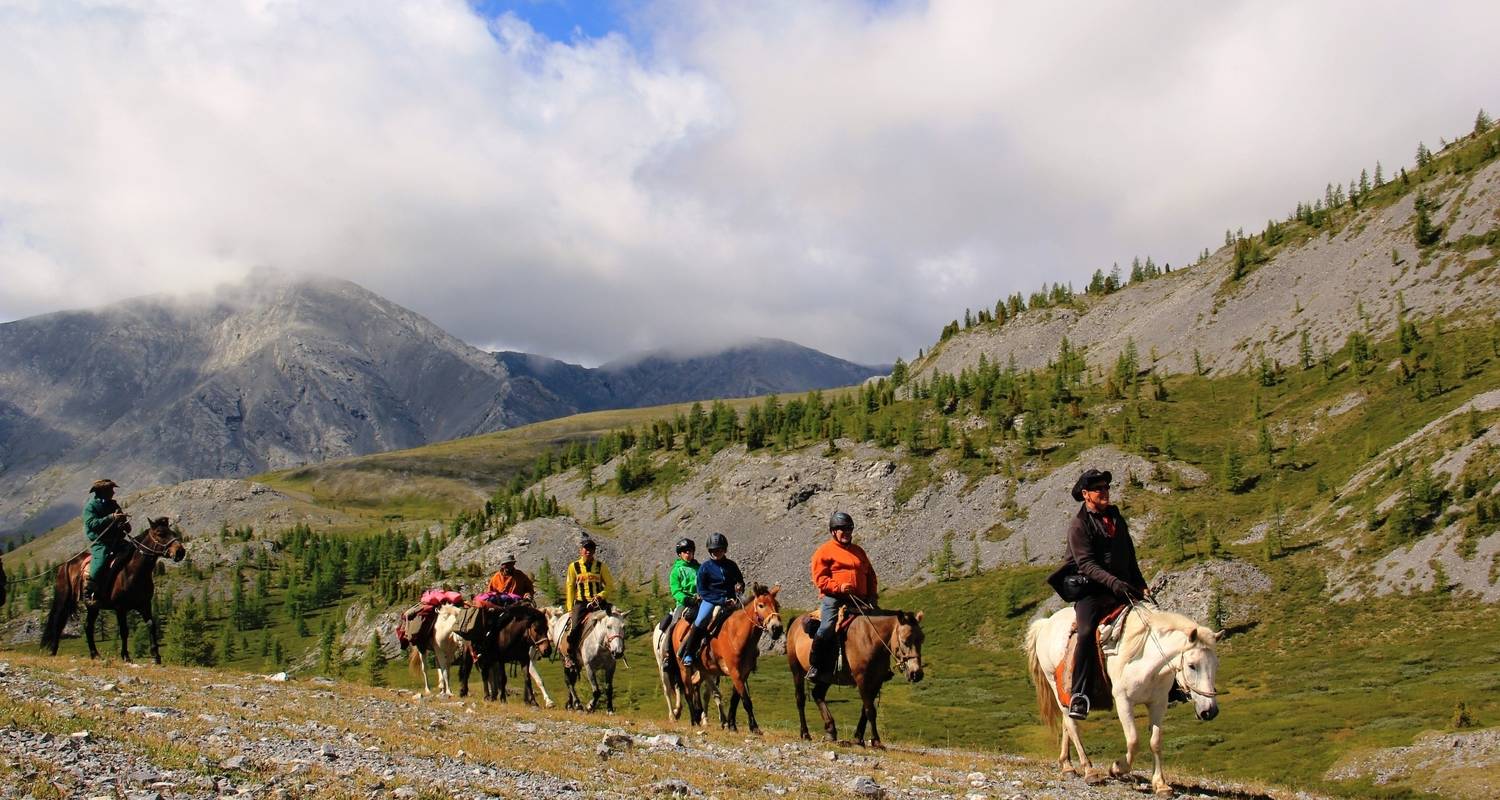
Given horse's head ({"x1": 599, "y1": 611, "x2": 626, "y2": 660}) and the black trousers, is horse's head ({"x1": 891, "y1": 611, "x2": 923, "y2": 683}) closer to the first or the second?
the black trousers

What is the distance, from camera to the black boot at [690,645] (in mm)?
25625

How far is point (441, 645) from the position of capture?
3425cm

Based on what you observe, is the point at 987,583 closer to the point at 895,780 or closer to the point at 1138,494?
the point at 1138,494

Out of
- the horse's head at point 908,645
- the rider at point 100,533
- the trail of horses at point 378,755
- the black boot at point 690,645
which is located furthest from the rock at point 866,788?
the rider at point 100,533

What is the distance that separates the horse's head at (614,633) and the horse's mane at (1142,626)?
51.5 feet

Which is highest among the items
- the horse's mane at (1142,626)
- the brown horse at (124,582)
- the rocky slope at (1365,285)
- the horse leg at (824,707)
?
A: the rocky slope at (1365,285)

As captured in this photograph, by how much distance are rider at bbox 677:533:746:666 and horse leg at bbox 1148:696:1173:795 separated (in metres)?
11.4

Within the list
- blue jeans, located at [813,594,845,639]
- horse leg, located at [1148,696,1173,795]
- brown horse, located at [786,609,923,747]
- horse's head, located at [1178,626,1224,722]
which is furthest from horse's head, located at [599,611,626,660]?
horse's head, located at [1178,626,1224,722]

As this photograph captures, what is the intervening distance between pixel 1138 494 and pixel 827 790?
130611 millimetres

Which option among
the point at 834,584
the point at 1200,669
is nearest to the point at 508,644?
the point at 834,584

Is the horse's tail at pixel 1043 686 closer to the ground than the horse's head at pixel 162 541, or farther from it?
closer to the ground

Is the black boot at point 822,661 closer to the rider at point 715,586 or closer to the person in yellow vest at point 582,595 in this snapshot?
the rider at point 715,586

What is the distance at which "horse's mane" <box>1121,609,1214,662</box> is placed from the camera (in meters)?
15.9

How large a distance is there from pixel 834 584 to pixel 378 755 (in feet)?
34.8
